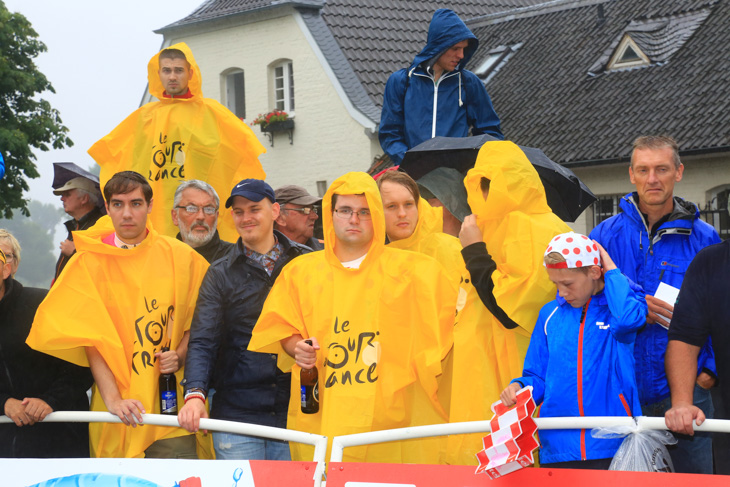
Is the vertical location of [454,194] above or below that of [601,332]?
above

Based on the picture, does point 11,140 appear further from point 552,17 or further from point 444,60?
point 444,60

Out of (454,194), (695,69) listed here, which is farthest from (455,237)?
(695,69)

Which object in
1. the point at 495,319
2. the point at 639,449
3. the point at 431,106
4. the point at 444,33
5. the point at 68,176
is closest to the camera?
the point at 639,449

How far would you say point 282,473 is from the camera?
160 inches

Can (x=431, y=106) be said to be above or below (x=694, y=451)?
above

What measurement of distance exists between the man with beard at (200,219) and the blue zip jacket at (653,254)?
97.2 inches

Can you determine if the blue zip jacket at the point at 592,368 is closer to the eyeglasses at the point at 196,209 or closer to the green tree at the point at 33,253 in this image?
the eyeglasses at the point at 196,209

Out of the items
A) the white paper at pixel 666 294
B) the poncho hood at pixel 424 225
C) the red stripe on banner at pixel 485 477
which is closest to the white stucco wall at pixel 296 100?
the poncho hood at pixel 424 225

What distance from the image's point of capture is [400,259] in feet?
15.8

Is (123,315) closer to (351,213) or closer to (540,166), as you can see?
(351,213)

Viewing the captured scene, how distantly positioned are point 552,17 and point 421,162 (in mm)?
20436

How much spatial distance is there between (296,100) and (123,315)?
1917cm

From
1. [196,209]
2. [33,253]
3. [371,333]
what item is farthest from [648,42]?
[33,253]

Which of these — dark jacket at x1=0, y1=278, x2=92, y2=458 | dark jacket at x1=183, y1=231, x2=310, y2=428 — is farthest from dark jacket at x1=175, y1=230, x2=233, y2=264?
dark jacket at x1=0, y1=278, x2=92, y2=458
